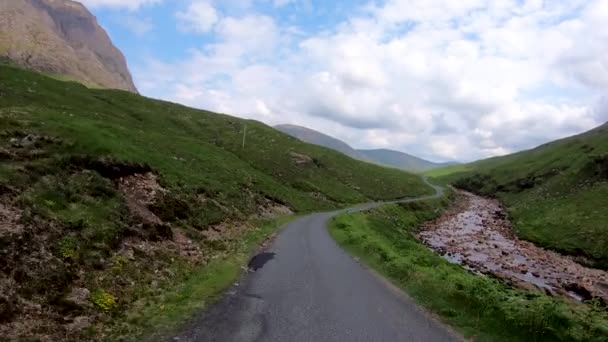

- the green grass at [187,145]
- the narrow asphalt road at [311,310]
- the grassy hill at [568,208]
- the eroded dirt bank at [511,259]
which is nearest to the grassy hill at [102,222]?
the green grass at [187,145]

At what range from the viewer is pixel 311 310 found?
15.7m

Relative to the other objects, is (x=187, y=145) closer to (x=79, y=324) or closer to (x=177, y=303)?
(x=177, y=303)

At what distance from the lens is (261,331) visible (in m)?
13.0

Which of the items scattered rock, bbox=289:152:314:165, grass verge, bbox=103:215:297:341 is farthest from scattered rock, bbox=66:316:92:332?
scattered rock, bbox=289:152:314:165

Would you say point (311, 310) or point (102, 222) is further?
point (102, 222)

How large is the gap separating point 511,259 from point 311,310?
32.1 meters

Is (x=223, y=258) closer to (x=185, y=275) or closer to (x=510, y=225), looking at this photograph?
(x=185, y=275)

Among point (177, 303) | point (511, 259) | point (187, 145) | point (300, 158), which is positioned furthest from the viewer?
point (300, 158)

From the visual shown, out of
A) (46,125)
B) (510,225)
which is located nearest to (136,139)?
(46,125)

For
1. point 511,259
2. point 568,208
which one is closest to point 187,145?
point 511,259

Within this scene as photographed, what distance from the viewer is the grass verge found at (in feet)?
40.7

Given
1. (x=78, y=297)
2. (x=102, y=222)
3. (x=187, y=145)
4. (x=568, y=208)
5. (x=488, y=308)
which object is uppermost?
(x=187, y=145)

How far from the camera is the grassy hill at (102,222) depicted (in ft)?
43.5

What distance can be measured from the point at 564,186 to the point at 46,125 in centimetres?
9038
